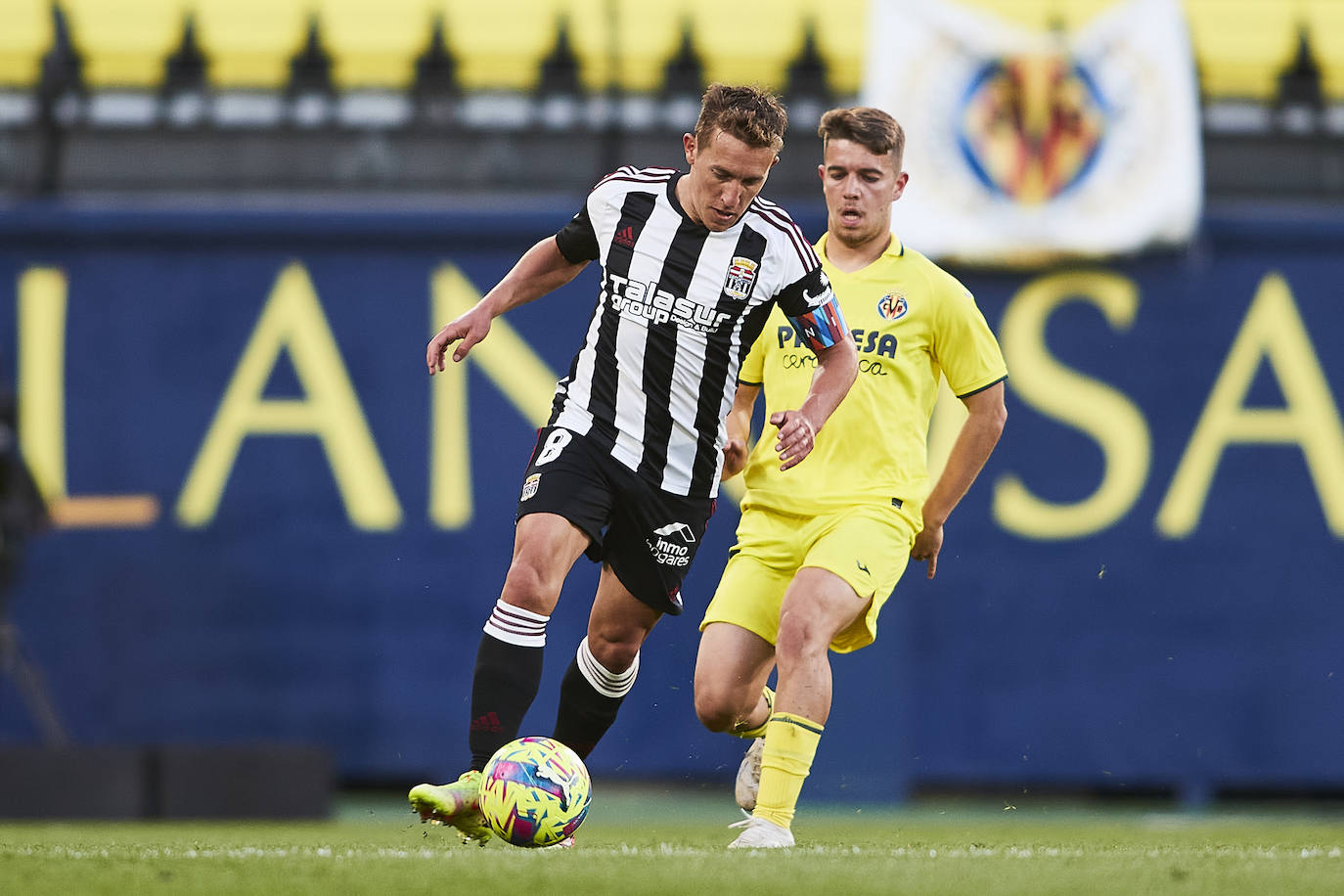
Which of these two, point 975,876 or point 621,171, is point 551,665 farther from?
point 975,876

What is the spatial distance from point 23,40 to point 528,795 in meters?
7.51

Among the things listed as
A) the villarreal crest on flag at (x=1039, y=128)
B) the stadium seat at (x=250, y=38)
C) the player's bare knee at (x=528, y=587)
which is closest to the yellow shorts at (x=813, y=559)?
the player's bare knee at (x=528, y=587)

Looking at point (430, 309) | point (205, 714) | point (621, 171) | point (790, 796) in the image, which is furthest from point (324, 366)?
point (790, 796)

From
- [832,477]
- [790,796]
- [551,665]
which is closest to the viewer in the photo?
[790,796]

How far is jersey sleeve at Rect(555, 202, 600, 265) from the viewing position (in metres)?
4.86

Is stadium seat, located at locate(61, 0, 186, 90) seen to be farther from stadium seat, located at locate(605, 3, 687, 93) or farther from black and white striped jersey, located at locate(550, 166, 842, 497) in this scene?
black and white striped jersey, located at locate(550, 166, 842, 497)

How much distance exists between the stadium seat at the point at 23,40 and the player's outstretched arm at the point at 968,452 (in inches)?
266

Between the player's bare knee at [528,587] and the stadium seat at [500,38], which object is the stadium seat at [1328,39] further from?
the player's bare knee at [528,587]

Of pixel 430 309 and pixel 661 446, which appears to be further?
pixel 430 309

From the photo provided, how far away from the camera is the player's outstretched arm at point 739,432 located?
502 cm

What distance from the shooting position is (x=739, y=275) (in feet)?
15.4

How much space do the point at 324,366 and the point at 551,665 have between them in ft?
6.53

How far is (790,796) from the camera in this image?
15.3 feet

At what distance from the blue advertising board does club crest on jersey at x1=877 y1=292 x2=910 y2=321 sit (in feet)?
12.9
